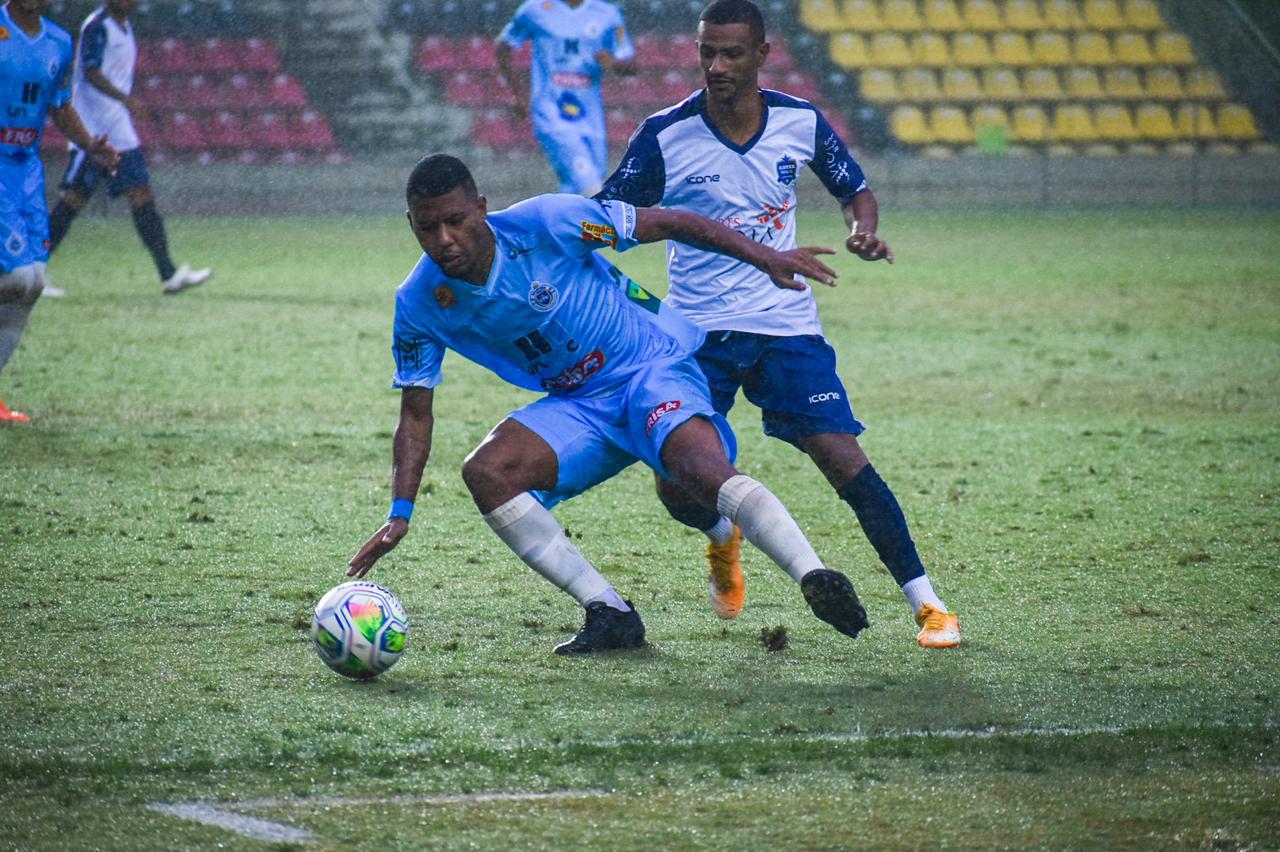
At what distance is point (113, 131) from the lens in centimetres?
1260

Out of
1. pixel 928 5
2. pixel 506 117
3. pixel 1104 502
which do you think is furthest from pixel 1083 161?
pixel 1104 502

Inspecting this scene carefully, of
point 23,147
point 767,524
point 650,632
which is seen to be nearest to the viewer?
point 767,524

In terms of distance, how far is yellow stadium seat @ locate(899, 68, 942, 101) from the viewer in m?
23.8

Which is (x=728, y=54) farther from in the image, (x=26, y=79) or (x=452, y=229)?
(x=26, y=79)

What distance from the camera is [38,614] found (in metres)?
4.92

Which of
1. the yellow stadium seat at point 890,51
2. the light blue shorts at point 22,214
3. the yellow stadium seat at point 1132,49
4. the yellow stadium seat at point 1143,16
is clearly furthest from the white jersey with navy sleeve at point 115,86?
the yellow stadium seat at point 1143,16

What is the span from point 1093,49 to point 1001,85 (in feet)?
5.57

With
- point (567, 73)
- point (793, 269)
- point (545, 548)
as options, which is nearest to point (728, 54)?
point (793, 269)

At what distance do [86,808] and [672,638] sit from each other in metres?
1.88

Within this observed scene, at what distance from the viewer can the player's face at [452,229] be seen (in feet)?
14.3

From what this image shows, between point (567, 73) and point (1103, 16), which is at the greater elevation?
point (567, 73)

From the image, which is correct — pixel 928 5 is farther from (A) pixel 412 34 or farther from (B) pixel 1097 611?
(B) pixel 1097 611

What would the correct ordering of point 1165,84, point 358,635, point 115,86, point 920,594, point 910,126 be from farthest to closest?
point 1165,84 → point 910,126 → point 115,86 → point 920,594 → point 358,635

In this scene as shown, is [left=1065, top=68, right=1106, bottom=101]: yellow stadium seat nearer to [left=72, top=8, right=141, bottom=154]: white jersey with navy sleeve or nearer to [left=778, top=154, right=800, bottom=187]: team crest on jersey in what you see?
[left=72, top=8, right=141, bottom=154]: white jersey with navy sleeve
